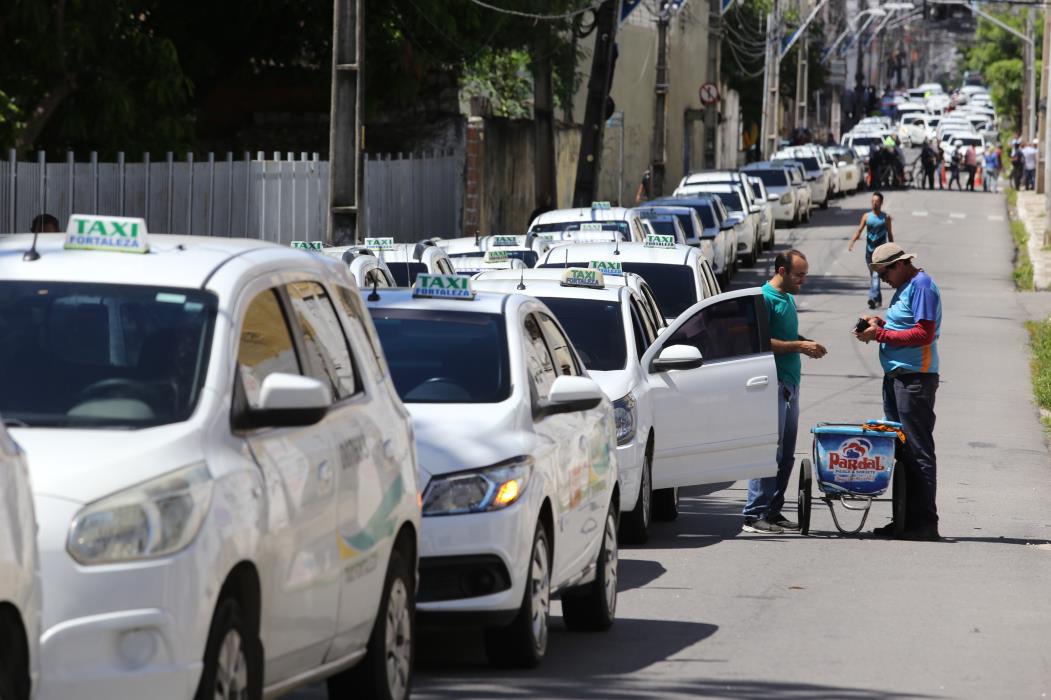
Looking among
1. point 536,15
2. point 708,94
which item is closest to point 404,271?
point 536,15

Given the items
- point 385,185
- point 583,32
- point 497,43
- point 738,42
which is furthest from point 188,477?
point 738,42

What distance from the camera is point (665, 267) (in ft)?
63.6

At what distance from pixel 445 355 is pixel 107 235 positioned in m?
3.04

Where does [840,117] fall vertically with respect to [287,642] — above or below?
above

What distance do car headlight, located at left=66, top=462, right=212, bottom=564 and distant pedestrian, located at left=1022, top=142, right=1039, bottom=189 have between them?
6368cm

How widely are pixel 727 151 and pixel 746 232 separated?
44.8m

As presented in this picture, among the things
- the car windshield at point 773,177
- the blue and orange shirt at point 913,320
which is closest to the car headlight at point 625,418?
the blue and orange shirt at point 913,320

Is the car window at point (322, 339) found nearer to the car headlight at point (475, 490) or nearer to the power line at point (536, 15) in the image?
the car headlight at point (475, 490)

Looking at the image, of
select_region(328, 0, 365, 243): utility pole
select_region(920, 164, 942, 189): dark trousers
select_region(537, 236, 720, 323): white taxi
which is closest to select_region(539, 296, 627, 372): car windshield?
select_region(537, 236, 720, 323): white taxi

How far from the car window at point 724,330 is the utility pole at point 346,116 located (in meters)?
6.98

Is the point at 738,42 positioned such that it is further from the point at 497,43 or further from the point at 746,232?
the point at 497,43

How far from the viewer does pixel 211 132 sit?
35.2 meters

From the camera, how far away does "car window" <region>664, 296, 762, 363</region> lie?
1368cm

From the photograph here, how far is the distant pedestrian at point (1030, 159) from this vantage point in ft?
223
